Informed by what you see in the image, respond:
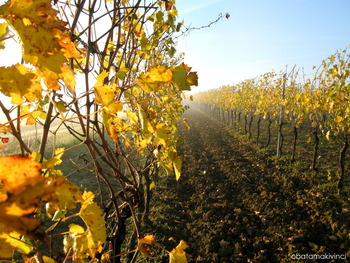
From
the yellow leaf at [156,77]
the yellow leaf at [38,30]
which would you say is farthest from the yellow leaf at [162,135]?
the yellow leaf at [38,30]

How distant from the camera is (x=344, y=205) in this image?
384 centimetres

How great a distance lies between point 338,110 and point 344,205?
2.32 m

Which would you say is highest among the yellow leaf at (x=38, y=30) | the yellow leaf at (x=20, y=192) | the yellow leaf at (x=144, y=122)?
the yellow leaf at (x=38, y=30)

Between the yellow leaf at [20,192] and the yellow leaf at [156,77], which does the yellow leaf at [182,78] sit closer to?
the yellow leaf at [156,77]

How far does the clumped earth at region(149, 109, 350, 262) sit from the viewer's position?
10.1 feet

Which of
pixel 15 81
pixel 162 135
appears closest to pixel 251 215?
pixel 162 135

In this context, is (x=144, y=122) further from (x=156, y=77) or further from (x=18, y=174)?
(x=18, y=174)

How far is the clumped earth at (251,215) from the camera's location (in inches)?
121

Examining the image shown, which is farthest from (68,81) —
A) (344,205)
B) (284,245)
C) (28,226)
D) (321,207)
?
(344,205)

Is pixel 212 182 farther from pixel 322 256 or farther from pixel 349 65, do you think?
pixel 349 65

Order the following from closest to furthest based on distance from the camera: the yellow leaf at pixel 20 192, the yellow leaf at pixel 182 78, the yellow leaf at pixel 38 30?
the yellow leaf at pixel 20 192 → the yellow leaf at pixel 38 30 → the yellow leaf at pixel 182 78

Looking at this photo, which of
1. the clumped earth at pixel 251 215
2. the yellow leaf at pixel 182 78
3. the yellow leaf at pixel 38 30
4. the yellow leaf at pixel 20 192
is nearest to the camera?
the yellow leaf at pixel 20 192

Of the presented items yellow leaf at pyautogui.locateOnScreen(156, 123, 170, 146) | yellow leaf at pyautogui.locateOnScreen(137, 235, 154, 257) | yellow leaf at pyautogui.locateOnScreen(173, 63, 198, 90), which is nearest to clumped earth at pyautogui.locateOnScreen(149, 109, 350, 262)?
Answer: yellow leaf at pyautogui.locateOnScreen(137, 235, 154, 257)

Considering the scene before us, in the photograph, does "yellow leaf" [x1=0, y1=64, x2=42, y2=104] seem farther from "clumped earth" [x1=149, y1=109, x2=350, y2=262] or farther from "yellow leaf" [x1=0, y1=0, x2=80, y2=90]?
"clumped earth" [x1=149, y1=109, x2=350, y2=262]
